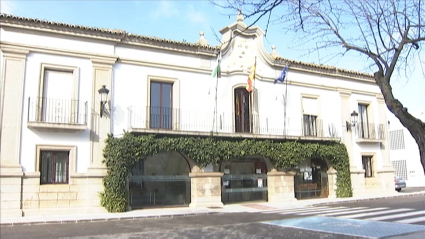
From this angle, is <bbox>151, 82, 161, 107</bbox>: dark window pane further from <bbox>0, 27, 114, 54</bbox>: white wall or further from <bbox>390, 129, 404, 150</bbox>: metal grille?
<bbox>390, 129, 404, 150</bbox>: metal grille

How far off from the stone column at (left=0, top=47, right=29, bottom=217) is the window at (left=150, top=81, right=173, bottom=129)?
498 cm

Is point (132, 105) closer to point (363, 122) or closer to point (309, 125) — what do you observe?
point (309, 125)

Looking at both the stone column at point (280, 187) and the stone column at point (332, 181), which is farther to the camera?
the stone column at point (332, 181)

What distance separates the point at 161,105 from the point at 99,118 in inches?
111

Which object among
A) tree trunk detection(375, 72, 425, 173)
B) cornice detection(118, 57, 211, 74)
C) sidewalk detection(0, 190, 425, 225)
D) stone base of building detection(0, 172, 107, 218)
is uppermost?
cornice detection(118, 57, 211, 74)

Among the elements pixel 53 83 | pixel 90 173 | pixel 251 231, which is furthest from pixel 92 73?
pixel 251 231

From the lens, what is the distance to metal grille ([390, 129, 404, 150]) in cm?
3759

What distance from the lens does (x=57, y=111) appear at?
15055mm

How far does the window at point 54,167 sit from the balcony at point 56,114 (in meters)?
0.98

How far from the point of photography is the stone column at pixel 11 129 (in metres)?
13.8

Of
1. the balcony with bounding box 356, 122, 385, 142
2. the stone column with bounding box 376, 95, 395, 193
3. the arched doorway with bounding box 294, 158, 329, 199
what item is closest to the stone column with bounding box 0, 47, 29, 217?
the arched doorway with bounding box 294, 158, 329, 199

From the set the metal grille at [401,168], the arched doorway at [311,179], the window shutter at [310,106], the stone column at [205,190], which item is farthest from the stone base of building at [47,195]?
the metal grille at [401,168]

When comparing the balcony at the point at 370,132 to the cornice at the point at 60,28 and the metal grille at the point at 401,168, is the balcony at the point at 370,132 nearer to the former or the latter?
the cornice at the point at 60,28

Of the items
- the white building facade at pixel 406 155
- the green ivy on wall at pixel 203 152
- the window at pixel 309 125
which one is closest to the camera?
the green ivy on wall at pixel 203 152
